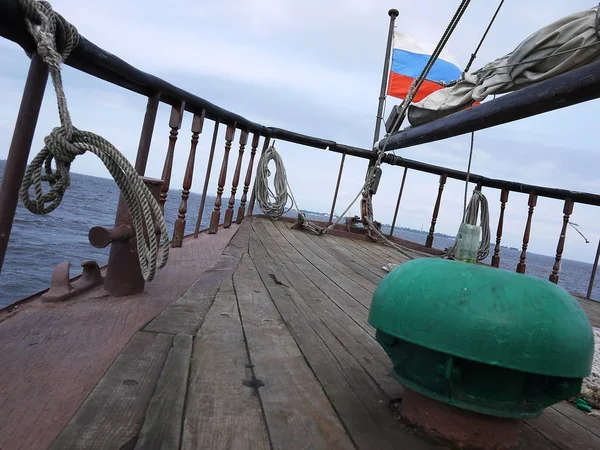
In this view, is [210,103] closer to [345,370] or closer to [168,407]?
[345,370]

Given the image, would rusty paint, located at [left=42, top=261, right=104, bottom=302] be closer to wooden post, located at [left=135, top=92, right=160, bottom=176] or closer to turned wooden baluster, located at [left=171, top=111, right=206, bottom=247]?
wooden post, located at [left=135, top=92, right=160, bottom=176]

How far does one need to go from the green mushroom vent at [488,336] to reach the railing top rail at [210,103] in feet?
4.22

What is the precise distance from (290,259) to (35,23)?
2.32 meters

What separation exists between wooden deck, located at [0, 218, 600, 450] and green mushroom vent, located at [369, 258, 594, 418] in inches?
7.4

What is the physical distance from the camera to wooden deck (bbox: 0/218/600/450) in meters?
0.99

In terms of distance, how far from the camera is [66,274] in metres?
1.96

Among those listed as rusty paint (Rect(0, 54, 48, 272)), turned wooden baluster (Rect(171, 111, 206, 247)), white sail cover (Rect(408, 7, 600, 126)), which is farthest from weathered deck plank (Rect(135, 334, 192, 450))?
white sail cover (Rect(408, 7, 600, 126))

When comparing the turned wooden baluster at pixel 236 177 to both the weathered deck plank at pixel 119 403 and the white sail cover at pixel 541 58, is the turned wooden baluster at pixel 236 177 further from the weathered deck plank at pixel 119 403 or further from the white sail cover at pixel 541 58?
the weathered deck plank at pixel 119 403

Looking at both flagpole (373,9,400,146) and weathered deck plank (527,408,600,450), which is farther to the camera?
flagpole (373,9,400,146)

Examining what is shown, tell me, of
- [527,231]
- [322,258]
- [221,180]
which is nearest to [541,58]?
[322,258]

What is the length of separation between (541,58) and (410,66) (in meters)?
3.86

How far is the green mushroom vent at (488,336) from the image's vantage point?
3.22 feet

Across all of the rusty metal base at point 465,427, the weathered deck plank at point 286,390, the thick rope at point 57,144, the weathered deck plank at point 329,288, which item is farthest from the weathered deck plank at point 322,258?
the thick rope at point 57,144

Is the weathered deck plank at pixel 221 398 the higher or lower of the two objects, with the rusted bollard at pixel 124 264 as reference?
lower
